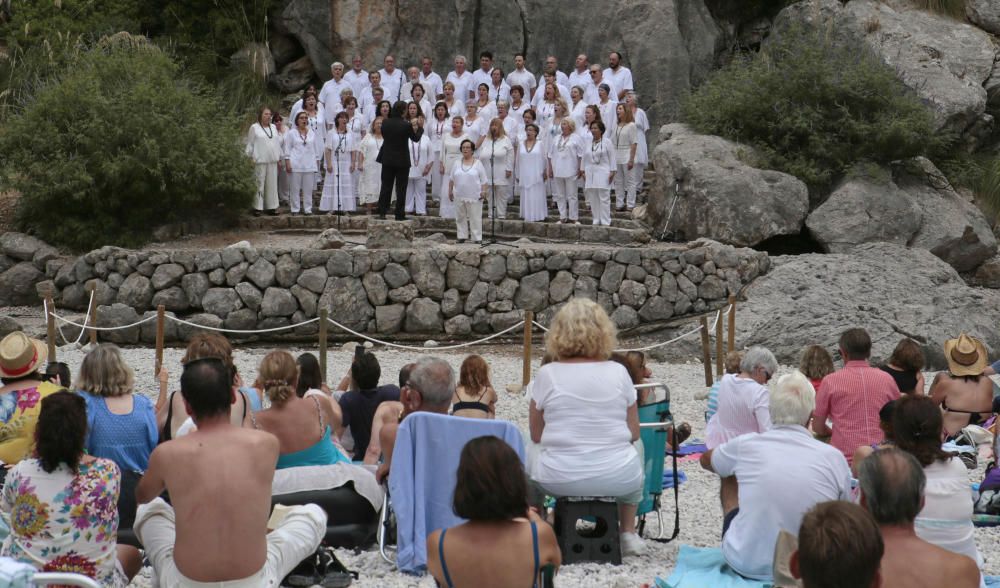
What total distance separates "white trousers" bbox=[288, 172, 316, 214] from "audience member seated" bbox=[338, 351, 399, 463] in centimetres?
1222

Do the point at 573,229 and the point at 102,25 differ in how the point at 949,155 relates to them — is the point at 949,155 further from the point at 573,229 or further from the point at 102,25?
the point at 102,25

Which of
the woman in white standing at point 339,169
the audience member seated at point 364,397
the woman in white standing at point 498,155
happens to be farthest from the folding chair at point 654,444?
the woman in white standing at point 339,169

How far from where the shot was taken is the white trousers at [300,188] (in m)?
19.1

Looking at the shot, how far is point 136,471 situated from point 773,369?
373cm

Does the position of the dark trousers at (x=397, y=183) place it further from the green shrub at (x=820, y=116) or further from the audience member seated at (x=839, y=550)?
the audience member seated at (x=839, y=550)

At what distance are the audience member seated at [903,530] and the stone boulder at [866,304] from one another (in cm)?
1049

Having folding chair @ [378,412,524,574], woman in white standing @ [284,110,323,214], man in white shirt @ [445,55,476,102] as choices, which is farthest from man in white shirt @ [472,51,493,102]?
folding chair @ [378,412,524,574]

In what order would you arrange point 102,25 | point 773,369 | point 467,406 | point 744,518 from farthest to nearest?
point 102,25
point 773,369
point 467,406
point 744,518

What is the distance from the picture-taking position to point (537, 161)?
59.5ft

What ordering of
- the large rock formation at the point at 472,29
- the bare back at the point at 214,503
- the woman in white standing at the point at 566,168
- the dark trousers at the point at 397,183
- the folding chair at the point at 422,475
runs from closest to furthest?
the bare back at the point at 214,503
the folding chair at the point at 422,475
the dark trousers at the point at 397,183
the woman in white standing at the point at 566,168
the large rock formation at the point at 472,29

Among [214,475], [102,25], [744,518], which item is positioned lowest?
[744,518]

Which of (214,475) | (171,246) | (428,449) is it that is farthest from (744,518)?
(171,246)

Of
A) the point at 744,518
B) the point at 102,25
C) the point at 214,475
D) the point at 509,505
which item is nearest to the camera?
the point at 509,505

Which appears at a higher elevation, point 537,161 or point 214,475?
point 537,161
